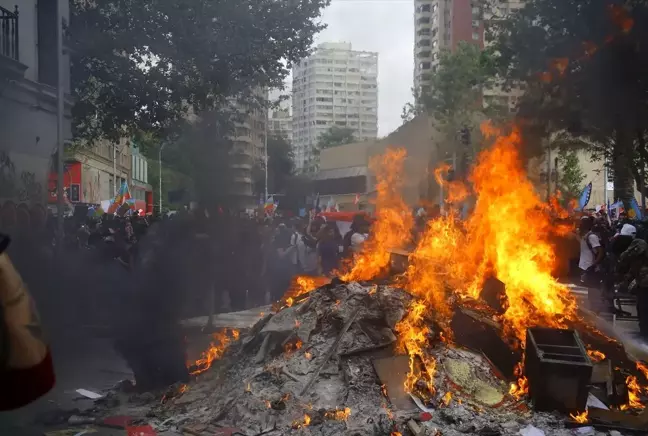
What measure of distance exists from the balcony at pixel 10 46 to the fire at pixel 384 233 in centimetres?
691

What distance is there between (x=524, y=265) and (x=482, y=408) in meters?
3.06

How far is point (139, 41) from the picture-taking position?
41.1 ft

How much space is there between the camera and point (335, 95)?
11794 centimetres

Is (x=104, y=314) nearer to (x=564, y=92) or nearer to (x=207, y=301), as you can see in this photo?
(x=207, y=301)

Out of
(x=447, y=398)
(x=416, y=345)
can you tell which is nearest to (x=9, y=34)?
(x=416, y=345)

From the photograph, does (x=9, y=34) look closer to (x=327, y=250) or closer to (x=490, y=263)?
(x=327, y=250)

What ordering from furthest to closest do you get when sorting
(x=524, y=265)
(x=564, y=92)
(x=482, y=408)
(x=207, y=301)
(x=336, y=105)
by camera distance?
(x=336, y=105), (x=564, y=92), (x=207, y=301), (x=524, y=265), (x=482, y=408)

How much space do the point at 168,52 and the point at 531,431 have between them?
33.9 feet

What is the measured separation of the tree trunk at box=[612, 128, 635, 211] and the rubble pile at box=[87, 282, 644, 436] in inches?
420

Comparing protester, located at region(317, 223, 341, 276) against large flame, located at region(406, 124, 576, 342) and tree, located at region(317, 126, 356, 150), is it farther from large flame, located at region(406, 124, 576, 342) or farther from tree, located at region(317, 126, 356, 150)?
tree, located at region(317, 126, 356, 150)

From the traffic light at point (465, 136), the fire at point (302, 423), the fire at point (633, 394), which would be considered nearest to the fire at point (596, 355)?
the fire at point (633, 394)

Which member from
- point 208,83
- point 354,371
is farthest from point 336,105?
point 354,371

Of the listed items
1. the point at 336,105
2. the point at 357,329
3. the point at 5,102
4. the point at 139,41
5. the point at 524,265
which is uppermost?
the point at 336,105

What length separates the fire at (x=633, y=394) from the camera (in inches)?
251
